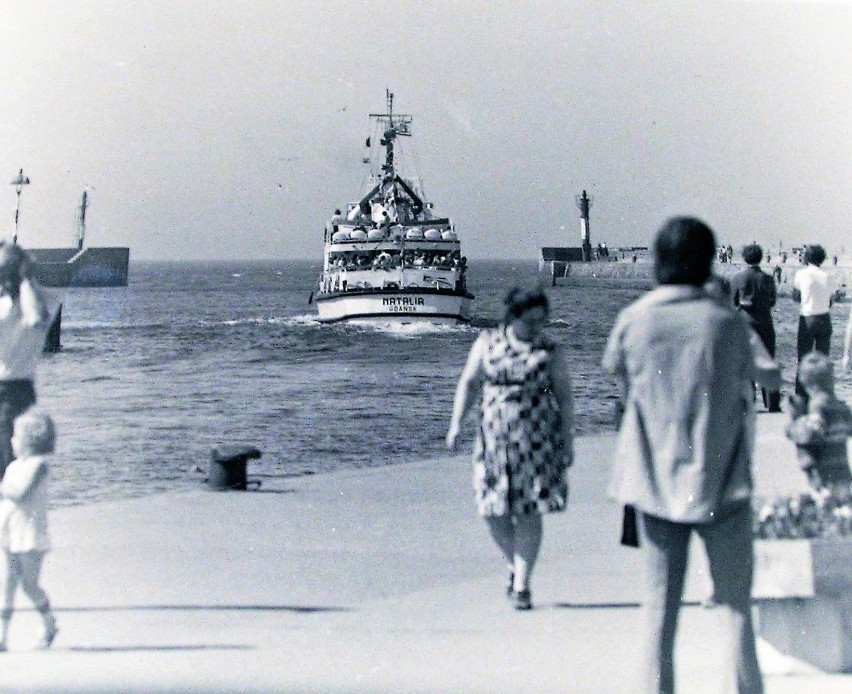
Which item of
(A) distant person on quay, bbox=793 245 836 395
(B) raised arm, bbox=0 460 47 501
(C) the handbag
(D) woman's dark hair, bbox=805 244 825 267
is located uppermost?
(D) woman's dark hair, bbox=805 244 825 267

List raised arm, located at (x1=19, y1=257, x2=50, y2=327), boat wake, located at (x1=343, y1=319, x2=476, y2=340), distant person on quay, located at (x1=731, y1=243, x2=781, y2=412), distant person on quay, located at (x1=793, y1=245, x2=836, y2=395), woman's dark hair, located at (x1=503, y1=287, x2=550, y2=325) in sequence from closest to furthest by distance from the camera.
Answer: woman's dark hair, located at (x1=503, y1=287, x2=550, y2=325) → raised arm, located at (x1=19, y1=257, x2=50, y2=327) → distant person on quay, located at (x1=793, y1=245, x2=836, y2=395) → distant person on quay, located at (x1=731, y1=243, x2=781, y2=412) → boat wake, located at (x1=343, y1=319, x2=476, y2=340)

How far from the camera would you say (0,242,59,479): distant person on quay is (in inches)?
217

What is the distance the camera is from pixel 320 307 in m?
51.3

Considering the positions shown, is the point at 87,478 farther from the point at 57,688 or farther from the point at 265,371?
the point at 265,371

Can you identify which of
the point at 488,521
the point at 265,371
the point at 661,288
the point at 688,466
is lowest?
the point at 265,371

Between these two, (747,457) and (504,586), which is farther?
(504,586)

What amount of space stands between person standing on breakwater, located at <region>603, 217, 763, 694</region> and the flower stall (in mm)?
640

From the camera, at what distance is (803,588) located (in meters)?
4.59

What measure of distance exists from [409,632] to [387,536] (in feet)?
6.42

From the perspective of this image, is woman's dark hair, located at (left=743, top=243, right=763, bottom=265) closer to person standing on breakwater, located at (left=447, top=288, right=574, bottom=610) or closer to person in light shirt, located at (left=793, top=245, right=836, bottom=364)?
person in light shirt, located at (left=793, top=245, right=836, bottom=364)

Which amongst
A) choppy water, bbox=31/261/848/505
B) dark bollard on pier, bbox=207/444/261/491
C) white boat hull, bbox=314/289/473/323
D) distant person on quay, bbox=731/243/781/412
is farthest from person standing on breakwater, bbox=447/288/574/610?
white boat hull, bbox=314/289/473/323

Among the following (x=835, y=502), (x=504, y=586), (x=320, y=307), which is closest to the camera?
(x=835, y=502)

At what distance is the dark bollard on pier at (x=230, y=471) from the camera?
8.74 m

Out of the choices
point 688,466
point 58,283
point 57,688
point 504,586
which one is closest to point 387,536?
point 504,586
